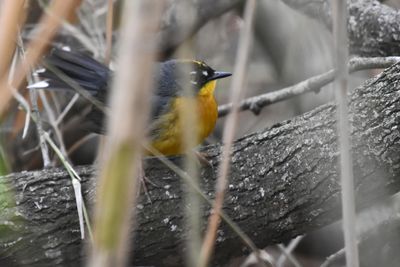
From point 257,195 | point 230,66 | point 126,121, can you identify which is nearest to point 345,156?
point 126,121

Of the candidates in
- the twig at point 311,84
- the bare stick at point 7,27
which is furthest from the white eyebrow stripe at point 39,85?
the bare stick at point 7,27

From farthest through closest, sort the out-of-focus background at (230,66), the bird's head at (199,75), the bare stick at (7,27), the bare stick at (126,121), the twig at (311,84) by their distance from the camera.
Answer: the out-of-focus background at (230,66)
the bird's head at (199,75)
the twig at (311,84)
the bare stick at (7,27)
the bare stick at (126,121)

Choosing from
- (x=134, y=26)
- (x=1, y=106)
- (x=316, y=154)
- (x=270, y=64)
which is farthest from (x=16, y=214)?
(x=270, y=64)

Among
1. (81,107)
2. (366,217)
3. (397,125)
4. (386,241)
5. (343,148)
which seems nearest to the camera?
(343,148)

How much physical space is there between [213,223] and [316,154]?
1.19 metres

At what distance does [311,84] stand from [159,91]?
0.71 m

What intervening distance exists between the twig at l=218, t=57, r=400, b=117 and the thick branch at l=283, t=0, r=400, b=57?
23 cm

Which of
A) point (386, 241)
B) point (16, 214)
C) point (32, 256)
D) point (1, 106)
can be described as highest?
point (1, 106)

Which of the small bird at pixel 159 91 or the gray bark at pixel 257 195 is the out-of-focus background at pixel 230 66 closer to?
the small bird at pixel 159 91

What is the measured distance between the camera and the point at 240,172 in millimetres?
2641

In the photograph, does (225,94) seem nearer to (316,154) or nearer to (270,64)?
(270,64)

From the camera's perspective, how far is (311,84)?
3.32 meters

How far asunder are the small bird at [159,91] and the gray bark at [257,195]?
18.0 inches

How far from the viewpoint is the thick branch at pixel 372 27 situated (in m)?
3.18
